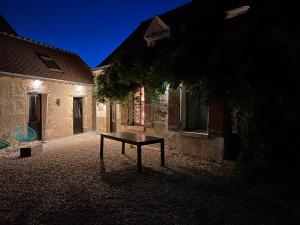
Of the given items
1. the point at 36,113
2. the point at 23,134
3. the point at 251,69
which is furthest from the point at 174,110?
the point at 36,113

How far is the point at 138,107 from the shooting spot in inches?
386

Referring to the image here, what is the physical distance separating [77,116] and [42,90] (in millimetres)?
2945

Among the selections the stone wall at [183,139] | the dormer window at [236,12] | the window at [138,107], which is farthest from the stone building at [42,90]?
the dormer window at [236,12]

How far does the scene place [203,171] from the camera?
5.57 metres

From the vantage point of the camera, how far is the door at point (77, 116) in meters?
12.3

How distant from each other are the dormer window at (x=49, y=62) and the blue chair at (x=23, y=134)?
3.41 meters

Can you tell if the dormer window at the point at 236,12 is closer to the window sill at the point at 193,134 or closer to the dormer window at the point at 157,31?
the dormer window at the point at 157,31

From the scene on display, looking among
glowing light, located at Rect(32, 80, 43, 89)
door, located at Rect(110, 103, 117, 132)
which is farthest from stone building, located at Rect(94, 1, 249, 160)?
glowing light, located at Rect(32, 80, 43, 89)

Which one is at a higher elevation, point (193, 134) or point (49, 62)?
point (49, 62)

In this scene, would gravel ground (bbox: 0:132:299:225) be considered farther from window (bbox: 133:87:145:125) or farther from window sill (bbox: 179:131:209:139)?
window (bbox: 133:87:145:125)

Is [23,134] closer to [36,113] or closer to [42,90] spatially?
[36,113]

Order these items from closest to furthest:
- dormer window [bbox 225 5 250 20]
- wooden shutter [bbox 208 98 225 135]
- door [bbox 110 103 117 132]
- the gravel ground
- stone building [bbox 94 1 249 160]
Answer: the gravel ground < wooden shutter [bbox 208 98 225 135] < stone building [bbox 94 1 249 160] < dormer window [bbox 225 5 250 20] < door [bbox 110 103 117 132]

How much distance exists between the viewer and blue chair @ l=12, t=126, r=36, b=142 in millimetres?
8234

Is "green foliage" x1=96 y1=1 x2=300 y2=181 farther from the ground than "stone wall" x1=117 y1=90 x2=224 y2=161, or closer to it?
farther from the ground
